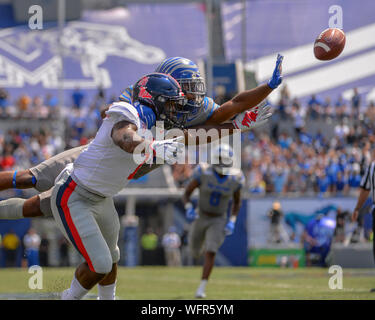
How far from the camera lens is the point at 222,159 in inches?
402

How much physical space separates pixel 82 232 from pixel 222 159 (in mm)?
5302

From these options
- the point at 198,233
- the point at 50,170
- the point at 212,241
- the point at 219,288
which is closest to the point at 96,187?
the point at 50,170

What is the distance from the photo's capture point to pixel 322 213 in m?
18.2

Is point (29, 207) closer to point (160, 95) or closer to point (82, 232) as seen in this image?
point (82, 232)

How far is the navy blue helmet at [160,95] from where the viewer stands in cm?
514

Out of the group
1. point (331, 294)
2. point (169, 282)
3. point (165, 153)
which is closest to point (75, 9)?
point (169, 282)

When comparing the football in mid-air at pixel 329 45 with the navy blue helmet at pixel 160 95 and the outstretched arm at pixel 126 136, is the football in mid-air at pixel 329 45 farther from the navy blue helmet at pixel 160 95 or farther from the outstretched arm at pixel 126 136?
the outstretched arm at pixel 126 136

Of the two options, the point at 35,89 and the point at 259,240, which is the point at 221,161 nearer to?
the point at 259,240

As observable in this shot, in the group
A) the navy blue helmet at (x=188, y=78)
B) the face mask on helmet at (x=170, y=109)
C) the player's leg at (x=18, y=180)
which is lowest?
the player's leg at (x=18, y=180)

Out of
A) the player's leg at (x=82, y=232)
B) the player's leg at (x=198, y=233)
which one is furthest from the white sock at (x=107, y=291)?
the player's leg at (x=198, y=233)

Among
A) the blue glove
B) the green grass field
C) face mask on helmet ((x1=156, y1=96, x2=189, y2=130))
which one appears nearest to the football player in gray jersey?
the green grass field

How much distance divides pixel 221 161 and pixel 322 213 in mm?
8620

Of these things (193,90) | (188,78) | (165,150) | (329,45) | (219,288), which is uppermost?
(329,45)

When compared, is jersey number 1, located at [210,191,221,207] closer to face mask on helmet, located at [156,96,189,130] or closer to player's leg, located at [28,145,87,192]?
player's leg, located at [28,145,87,192]
